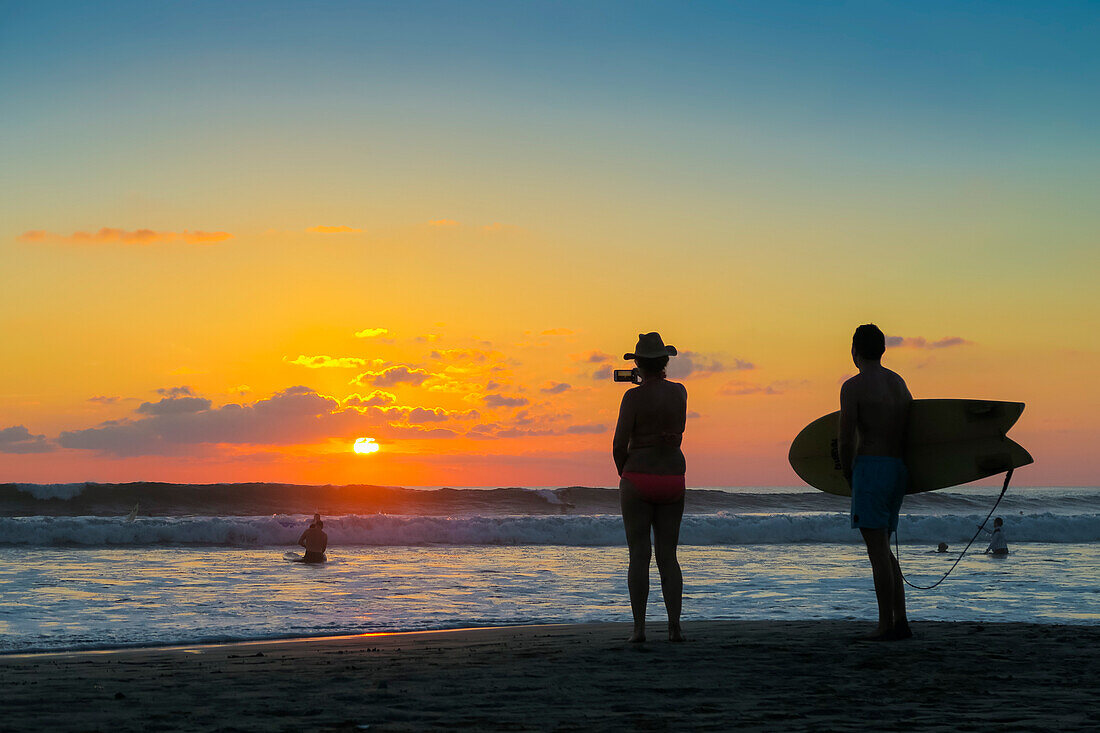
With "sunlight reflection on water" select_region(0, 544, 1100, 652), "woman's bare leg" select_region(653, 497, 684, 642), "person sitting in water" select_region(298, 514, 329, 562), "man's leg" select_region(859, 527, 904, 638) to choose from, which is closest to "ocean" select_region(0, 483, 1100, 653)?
"sunlight reflection on water" select_region(0, 544, 1100, 652)

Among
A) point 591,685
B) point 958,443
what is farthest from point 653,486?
point 958,443

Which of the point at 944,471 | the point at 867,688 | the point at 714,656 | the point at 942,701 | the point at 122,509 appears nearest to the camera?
the point at 942,701

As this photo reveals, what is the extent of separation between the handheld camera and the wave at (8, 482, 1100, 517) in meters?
30.6

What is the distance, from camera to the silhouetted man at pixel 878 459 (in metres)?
6.16

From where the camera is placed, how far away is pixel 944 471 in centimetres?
669

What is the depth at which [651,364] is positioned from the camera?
20.8 ft

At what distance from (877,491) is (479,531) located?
20621 mm

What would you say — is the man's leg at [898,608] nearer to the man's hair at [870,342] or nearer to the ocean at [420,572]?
the man's hair at [870,342]

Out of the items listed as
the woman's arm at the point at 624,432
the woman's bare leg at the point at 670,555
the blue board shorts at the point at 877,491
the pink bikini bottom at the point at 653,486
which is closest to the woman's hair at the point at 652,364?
the woman's arm at the point at 624,432

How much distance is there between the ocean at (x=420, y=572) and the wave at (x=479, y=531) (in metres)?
0.06

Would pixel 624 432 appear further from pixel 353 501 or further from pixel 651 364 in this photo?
pixel 353 501

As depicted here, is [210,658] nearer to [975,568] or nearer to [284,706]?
[284,706]

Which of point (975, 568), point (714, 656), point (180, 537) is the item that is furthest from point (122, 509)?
point (714, 656)

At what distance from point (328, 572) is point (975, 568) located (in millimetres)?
10645
